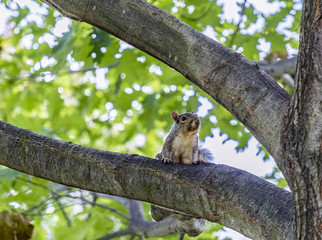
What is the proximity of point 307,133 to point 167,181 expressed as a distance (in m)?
1.02

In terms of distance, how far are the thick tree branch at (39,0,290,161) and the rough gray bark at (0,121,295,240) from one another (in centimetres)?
29

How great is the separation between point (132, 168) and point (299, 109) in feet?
3.96

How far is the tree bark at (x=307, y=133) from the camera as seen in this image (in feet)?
7.56

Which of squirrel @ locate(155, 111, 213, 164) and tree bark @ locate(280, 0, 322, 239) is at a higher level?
squirrel @ locate(155, 111, 213, 164)

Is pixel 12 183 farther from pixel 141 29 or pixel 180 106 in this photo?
pixel 141 29

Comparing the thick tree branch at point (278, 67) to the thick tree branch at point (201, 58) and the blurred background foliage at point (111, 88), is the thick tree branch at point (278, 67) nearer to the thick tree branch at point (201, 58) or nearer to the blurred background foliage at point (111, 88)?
the blurred background foliage at point (111, 88)

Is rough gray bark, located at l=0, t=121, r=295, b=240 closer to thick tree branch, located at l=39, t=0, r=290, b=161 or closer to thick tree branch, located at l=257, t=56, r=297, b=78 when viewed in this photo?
thick tree branch, located at l=39, t=0, r=290, b=161

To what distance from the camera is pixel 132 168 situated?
10.4 feet

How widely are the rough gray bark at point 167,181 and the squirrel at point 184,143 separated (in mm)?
1444

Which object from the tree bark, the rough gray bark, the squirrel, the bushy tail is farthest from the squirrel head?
the tree bark

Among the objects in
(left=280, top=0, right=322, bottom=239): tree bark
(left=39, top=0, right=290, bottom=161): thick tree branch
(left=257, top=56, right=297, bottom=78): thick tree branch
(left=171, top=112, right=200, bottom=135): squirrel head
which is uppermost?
(left=257, top=56, right=297, bottom=78): thick tree branch

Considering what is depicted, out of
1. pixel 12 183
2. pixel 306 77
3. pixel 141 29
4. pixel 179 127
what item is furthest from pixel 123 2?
pixel 12 183

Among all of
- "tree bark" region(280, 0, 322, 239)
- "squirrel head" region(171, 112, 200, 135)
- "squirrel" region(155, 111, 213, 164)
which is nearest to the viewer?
"tree bark" region(280, 0, 322, 239)

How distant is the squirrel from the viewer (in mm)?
Result: 4676
